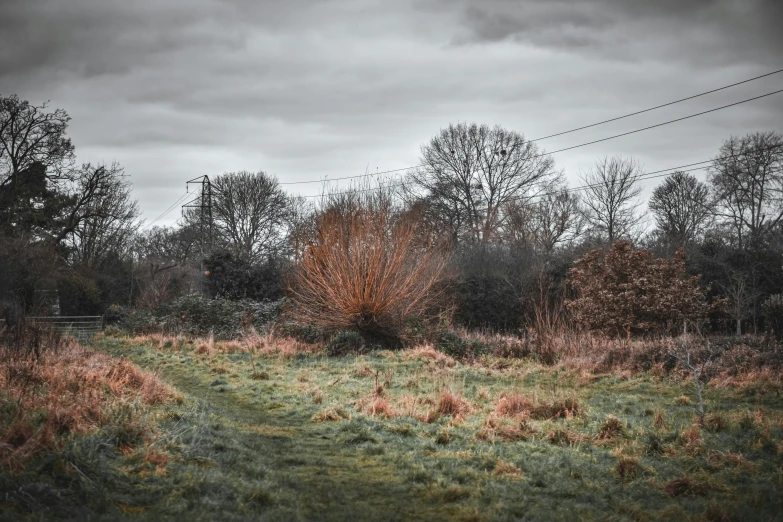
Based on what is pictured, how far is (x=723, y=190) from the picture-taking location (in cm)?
2944

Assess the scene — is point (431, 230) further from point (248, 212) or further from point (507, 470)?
point (248, 212)

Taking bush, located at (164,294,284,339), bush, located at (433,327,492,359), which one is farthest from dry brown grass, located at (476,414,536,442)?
bush, located at (164,294,284,339)

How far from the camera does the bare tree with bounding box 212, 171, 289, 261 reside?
37.5 m

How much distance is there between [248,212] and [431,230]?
70.4ft

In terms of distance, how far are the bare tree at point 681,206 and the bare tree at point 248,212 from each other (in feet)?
77.8

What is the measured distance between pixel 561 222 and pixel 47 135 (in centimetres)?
2689

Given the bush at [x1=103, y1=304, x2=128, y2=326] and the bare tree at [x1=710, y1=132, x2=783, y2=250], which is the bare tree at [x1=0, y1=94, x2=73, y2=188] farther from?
the bare tree at [x1=710, y1=132, x2=783, y2=250]

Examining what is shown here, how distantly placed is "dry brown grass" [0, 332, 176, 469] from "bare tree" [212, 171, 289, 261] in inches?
1069

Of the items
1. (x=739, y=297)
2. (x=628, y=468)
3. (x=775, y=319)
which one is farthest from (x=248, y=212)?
(x=628, y=468)

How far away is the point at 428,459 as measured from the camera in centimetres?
625

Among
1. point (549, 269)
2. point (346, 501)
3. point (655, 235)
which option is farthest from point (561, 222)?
point (346, 501)

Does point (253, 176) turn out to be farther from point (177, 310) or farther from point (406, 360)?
point (406, 360)

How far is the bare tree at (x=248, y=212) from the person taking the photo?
3747 centimetres

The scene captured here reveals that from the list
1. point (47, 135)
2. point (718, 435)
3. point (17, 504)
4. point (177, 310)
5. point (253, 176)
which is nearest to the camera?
point (17, 504)
